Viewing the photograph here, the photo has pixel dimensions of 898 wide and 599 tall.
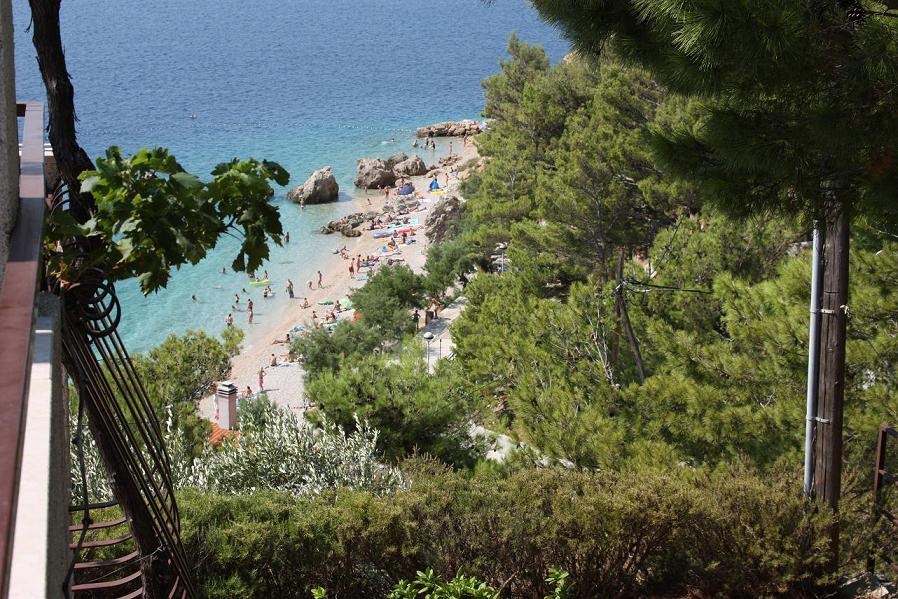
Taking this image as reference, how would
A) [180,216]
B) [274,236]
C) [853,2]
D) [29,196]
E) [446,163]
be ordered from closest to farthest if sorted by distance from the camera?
[29,196]
[180,216]
[274,236]
[853,2]
[446,163]

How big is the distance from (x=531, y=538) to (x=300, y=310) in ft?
88.1

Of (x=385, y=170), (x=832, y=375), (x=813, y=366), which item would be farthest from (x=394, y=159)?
(x=832, y=375)

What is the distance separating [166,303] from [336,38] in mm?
92722

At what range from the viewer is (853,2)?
4.51 metres

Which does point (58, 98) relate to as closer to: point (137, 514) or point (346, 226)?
point (137, 514)

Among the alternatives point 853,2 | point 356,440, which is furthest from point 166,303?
point 853,2

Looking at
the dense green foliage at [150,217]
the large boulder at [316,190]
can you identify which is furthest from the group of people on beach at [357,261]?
the dense green foliage at [150,217]

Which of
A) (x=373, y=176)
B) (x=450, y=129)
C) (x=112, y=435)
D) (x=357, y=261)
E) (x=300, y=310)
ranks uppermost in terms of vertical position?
(x=450, y=129)

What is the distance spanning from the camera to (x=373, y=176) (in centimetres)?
4731

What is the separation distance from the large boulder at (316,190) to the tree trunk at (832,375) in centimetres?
3963

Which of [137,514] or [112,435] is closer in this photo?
[112,435]

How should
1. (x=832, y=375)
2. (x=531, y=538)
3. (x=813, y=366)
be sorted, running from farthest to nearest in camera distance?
(x=813, y=366) < (x=832, y=375) < (x=531, y=538)

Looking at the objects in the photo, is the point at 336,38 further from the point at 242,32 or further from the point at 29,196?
the point at 29,196

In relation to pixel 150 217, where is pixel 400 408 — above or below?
below
